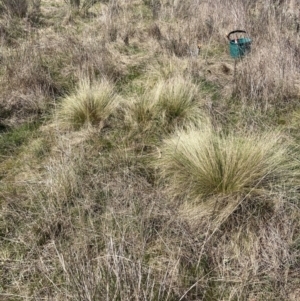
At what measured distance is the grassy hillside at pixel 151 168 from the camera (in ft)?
5.76

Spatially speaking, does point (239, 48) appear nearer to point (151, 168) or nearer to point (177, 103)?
point (177, 103)

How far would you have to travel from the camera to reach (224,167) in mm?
2301

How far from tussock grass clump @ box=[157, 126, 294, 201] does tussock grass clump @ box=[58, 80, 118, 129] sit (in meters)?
1.12

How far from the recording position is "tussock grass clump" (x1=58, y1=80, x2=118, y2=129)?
337 cm

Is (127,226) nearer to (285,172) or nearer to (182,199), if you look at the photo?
(182,199)

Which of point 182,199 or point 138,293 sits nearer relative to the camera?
point 138,293

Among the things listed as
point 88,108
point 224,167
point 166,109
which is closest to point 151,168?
point 224,167

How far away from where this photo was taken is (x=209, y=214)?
6.95ft

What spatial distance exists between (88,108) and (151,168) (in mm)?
1054

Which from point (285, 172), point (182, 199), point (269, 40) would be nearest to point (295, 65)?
point (269, 40)

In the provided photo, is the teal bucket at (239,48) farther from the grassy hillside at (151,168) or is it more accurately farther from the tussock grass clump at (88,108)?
the tussock grass clump at (88,108)

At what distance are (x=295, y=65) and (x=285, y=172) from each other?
6.63 feet

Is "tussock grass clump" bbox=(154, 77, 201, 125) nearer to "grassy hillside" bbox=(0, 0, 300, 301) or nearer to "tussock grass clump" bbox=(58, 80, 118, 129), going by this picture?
"grassy hillside" bbox=(0, 0, 300, 301)

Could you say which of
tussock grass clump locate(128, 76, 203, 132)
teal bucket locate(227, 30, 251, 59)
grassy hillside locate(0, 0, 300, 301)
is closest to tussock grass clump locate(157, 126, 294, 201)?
grassy hillside locate(0, 0, 300, 301)
